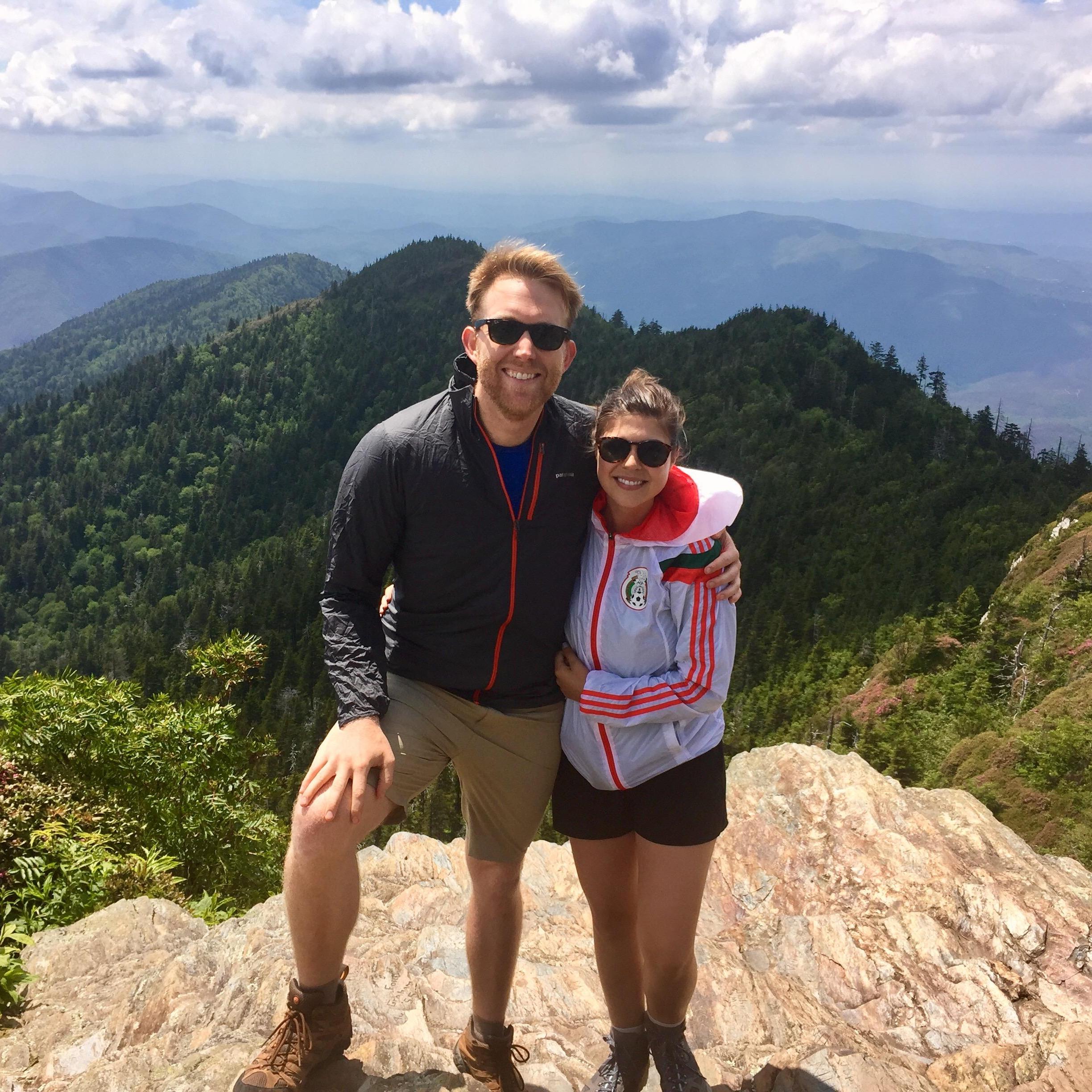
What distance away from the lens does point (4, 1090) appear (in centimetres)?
563

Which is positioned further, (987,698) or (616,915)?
(987,698)

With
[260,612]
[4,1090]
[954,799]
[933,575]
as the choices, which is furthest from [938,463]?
[4,1090]

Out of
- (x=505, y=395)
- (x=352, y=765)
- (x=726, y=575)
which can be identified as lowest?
(x=352, y=765)

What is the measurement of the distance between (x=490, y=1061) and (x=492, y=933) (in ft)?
3.02

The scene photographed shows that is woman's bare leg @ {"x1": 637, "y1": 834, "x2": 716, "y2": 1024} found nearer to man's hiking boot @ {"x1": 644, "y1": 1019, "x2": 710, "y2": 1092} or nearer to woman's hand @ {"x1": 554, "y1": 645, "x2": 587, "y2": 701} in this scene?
man's hiking boot @ {"x1": 644, "y1": 1019, "x2": 710, "y2": 1092}

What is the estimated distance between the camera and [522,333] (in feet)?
17.3

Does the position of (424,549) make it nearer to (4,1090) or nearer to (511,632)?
(511,632)

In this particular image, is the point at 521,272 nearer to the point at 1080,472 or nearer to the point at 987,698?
the point at 987,698

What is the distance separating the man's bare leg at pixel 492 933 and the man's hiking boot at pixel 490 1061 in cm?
14

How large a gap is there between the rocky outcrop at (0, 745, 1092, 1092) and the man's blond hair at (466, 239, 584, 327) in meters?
5.26

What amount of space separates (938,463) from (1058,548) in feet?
218

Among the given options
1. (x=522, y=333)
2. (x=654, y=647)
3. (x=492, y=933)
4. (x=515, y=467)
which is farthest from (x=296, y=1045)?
(x=522, y=333)

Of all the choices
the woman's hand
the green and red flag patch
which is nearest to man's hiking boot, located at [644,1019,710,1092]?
the woman's hand

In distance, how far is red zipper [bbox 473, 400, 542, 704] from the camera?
17.3ft
